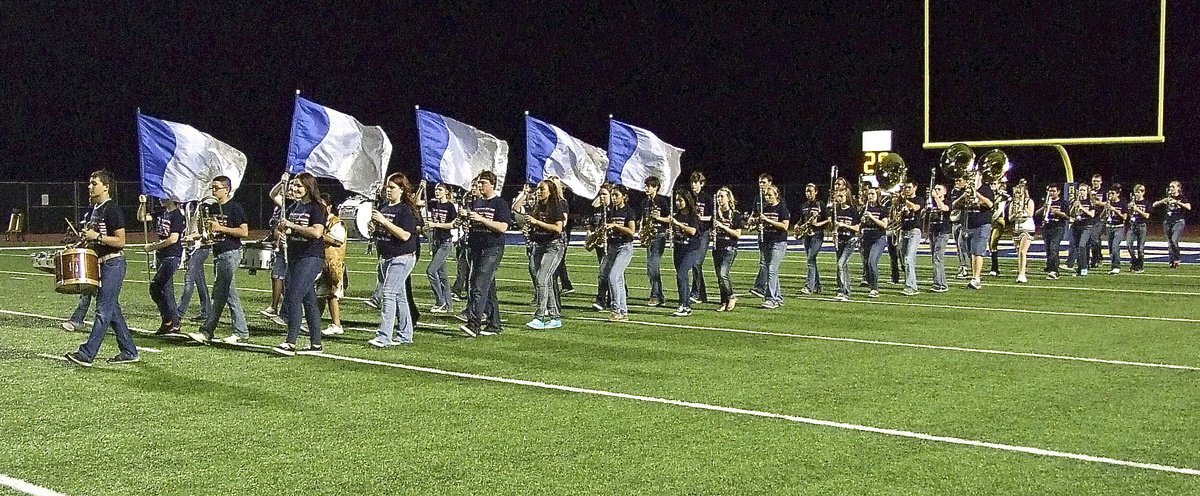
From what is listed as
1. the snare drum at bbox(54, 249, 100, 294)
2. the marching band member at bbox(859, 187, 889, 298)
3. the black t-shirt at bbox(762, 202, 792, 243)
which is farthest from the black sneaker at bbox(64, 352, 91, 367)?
the marching band member at bbox(859, 187, 889, 298)

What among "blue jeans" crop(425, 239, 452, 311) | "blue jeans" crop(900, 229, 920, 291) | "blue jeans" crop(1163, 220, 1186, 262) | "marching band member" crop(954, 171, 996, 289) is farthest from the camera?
"blue jeans" crop(1163, 220, 1186, 262)

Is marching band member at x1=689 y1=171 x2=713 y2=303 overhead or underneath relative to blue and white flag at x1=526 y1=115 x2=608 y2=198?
underneath

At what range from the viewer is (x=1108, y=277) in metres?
19.9

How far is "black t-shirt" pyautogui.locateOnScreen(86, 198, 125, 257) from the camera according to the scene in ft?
30.6

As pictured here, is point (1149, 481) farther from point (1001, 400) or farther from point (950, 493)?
point (1001, 400)

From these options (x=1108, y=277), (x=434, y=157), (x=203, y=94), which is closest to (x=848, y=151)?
(x=203, y=94)

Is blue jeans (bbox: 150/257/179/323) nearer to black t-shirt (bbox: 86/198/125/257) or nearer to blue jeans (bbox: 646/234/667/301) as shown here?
black t-shirt (bbox: 86/198/125/257)

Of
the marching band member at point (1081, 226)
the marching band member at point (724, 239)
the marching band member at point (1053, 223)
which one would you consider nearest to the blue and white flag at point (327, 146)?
the marching band member at point (724, 239)

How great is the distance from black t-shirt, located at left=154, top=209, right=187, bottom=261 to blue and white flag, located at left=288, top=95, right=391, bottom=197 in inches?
47.7

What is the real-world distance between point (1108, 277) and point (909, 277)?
543 centimetres

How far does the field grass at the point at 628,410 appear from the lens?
5.87 meters

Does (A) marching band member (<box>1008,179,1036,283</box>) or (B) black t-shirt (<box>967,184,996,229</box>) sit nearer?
(B) black t-shirt (<box>967,184,996,229</box>)

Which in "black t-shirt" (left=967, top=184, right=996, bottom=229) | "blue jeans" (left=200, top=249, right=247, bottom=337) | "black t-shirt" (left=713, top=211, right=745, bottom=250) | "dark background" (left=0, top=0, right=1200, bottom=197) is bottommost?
"blue jeans" (left=200, top=249, right=247, bottom=337)

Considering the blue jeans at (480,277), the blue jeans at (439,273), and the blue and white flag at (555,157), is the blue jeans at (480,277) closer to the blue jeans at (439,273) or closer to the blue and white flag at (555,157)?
the blue jeans at (439,273)
